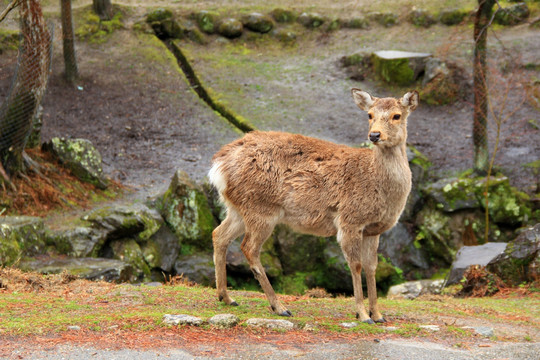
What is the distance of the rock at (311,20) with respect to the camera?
2430 cm

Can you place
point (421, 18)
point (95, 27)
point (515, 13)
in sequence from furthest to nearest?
point (421, 18)
point (95, 27)
point (515, 13)

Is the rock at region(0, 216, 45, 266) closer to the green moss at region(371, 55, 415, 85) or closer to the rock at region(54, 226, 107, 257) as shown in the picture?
the rock at region(54, 226, 107, 257)

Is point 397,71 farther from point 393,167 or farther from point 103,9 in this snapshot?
point 393,167

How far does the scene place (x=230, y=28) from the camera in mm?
23312

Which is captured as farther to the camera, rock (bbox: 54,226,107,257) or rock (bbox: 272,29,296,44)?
rock (bbox: 272,29,296,44)

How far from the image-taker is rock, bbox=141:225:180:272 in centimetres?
1206

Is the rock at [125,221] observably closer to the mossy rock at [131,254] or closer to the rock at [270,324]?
the mossy rock at [131,254]

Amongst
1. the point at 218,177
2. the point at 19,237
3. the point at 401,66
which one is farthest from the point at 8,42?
the point at 218,177

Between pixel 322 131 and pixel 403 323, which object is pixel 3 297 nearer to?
pixel 403 323

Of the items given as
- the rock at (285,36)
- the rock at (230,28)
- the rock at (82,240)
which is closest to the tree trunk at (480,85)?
the rock at (82,240)

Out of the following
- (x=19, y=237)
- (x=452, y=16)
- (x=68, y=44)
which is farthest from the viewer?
(x=452, y=16)

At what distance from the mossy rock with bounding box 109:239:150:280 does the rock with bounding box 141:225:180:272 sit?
18cm

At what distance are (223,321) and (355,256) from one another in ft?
5.75

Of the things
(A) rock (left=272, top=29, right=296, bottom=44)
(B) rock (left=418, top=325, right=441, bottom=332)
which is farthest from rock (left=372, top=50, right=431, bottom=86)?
(B) rock (left=418, top=325, right=441, bottom=332)
